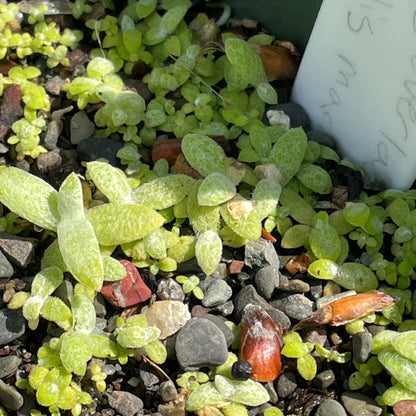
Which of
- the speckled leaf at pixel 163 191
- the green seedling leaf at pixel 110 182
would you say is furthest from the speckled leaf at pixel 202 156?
the green seedling leaf at pixel 110 182

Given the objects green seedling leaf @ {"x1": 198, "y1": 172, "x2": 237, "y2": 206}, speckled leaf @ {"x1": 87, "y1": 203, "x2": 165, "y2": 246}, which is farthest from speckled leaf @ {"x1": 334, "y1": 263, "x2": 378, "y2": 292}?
speckled leaf @ {"x1": 87, "y1": 203, "x2": 165, "y2": 246}

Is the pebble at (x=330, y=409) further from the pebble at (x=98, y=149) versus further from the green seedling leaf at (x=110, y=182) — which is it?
the pebble at (x=98, y=149)

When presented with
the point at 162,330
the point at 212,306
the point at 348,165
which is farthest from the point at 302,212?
the point at 162,330

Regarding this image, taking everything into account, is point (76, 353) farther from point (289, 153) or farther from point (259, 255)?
point (289, 153)

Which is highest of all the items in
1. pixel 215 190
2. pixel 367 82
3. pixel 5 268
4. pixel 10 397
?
pixel 367 82

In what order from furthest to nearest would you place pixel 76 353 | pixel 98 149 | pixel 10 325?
pixel 98 149
pixel 10 325
pixel 76 353

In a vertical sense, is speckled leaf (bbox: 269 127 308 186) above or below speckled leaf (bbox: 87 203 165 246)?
above

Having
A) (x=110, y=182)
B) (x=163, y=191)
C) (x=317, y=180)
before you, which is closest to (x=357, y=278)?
(x=317, y=180)

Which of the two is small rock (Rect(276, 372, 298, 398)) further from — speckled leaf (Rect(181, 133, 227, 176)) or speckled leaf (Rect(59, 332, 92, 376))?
speckled leaf (Rect(181, 133, 227, 176))
